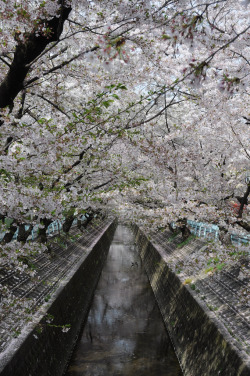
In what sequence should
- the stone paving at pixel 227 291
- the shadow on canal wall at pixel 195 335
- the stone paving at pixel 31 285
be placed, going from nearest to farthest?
the stone paving at pixel 31 285, the shadow on canal wall at pixel 195 335, the stone paving at pixel 227 291

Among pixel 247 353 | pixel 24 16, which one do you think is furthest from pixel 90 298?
pixel 24 16

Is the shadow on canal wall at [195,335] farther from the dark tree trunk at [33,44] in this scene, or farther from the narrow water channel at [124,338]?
the dark tree trunk at [33,44]

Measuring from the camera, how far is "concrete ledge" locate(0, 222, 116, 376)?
20.7 feet

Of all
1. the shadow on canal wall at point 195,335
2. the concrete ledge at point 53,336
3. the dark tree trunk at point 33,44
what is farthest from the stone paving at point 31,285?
the shadow on canal wall at point 195,335

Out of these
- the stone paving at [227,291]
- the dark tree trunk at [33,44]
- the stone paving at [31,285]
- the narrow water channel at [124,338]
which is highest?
the dark tree trunk at [33,44]

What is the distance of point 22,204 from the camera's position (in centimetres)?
658

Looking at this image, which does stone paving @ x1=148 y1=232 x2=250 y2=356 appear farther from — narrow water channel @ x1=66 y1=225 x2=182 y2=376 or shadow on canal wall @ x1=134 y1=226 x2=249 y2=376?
narrow water channel @ x1=66 y1=225 x2=182 y2=376

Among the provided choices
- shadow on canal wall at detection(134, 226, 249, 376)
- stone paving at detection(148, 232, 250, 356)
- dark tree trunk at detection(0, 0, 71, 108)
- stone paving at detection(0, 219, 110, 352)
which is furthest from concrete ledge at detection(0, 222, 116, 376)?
dark tree trunk at detection(0, 0, 71, 108)

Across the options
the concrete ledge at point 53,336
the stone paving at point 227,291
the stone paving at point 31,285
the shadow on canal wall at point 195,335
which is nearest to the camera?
the concrete ledge at point 53,336

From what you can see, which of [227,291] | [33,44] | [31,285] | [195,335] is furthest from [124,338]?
[33,44]

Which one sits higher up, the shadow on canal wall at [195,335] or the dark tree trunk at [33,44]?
the dark tree trunk at [33,44]

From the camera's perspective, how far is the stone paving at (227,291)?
769 centimetres

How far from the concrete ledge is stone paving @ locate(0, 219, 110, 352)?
0.25 metres

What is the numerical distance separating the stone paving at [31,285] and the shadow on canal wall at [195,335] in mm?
3796
